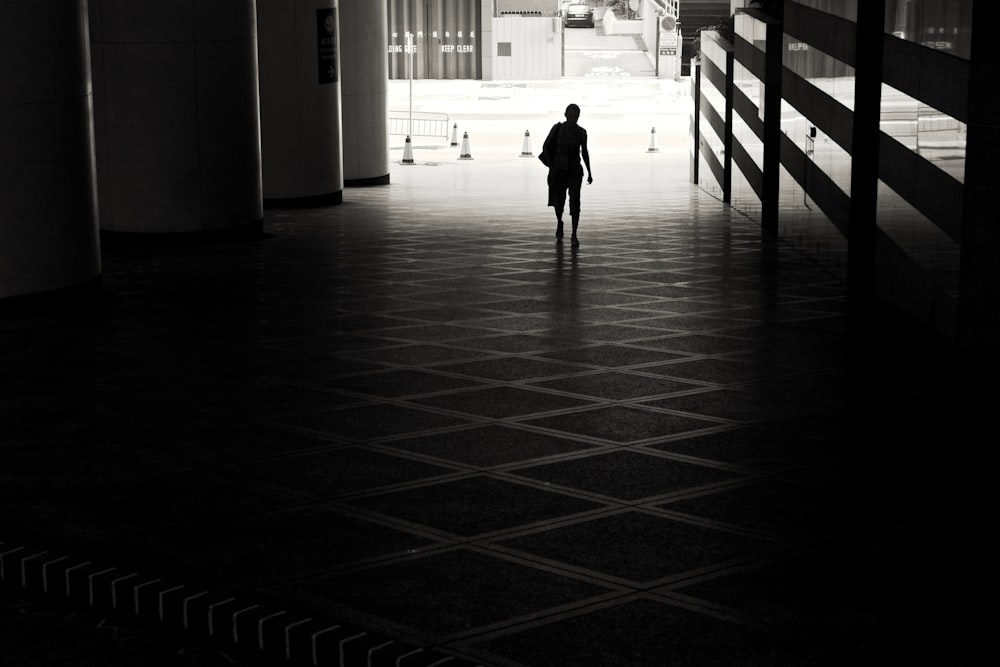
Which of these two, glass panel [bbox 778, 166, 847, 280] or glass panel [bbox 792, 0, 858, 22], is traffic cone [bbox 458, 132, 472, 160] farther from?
glass panel [bbox 792, 0, 858, 22]

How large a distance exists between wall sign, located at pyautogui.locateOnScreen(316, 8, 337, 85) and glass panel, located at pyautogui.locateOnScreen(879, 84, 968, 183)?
12.6 metres

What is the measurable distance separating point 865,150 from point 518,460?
26.4 ft

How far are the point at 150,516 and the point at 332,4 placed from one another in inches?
753

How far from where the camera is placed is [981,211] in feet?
→ 35.8

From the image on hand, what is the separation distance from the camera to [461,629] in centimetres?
579

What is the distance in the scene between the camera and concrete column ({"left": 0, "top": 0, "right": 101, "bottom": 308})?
12758 millimetres

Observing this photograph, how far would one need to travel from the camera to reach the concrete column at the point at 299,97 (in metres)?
24.2

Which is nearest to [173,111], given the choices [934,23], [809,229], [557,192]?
[557,192]

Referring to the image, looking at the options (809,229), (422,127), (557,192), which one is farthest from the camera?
(422,127)

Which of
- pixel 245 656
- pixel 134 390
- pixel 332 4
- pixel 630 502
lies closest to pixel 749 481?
pixel 630 502

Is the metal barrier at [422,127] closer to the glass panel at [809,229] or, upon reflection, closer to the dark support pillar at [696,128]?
the dark support pillar at [696,128]

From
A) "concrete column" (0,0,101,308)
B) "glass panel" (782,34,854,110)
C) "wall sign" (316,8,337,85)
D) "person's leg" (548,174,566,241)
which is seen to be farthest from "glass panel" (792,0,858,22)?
"wall sign" (316,8,337,85)

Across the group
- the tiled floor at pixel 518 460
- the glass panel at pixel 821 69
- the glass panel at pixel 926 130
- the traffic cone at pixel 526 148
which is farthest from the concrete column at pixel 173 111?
the traffic cone at pixel 526 148

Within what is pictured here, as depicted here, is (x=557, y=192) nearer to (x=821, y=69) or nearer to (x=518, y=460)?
(x=821, y=69)
